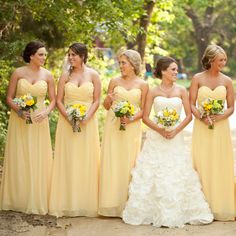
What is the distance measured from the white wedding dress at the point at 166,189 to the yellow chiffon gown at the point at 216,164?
17cm

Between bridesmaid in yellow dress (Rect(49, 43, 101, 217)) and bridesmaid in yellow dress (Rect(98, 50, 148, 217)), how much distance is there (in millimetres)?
157

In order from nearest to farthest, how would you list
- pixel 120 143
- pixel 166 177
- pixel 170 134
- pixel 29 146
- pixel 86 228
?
pixel 86 228 < pixel 166 177 < pixel 170 134 < pixel 120 143 < pixel 29 146

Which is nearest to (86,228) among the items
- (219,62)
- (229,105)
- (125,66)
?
(125,66)

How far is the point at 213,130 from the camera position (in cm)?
705

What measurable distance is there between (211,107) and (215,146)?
631mm

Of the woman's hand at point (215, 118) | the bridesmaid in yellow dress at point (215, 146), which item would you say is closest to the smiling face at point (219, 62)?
the bridesmaid in yellow dress at point (215, 146)

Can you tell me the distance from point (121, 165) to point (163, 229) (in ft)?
3.58

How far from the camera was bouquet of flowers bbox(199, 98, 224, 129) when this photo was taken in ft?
22.1

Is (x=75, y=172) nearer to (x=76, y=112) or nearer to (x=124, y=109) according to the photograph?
(x=76, y=112)

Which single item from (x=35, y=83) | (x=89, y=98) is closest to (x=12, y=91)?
(x=35, y=83)

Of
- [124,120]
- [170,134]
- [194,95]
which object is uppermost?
[194,95]

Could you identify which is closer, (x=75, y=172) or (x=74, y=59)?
(x=74, y=59)

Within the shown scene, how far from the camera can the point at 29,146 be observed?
727cm

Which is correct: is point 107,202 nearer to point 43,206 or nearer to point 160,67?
point 43,206
